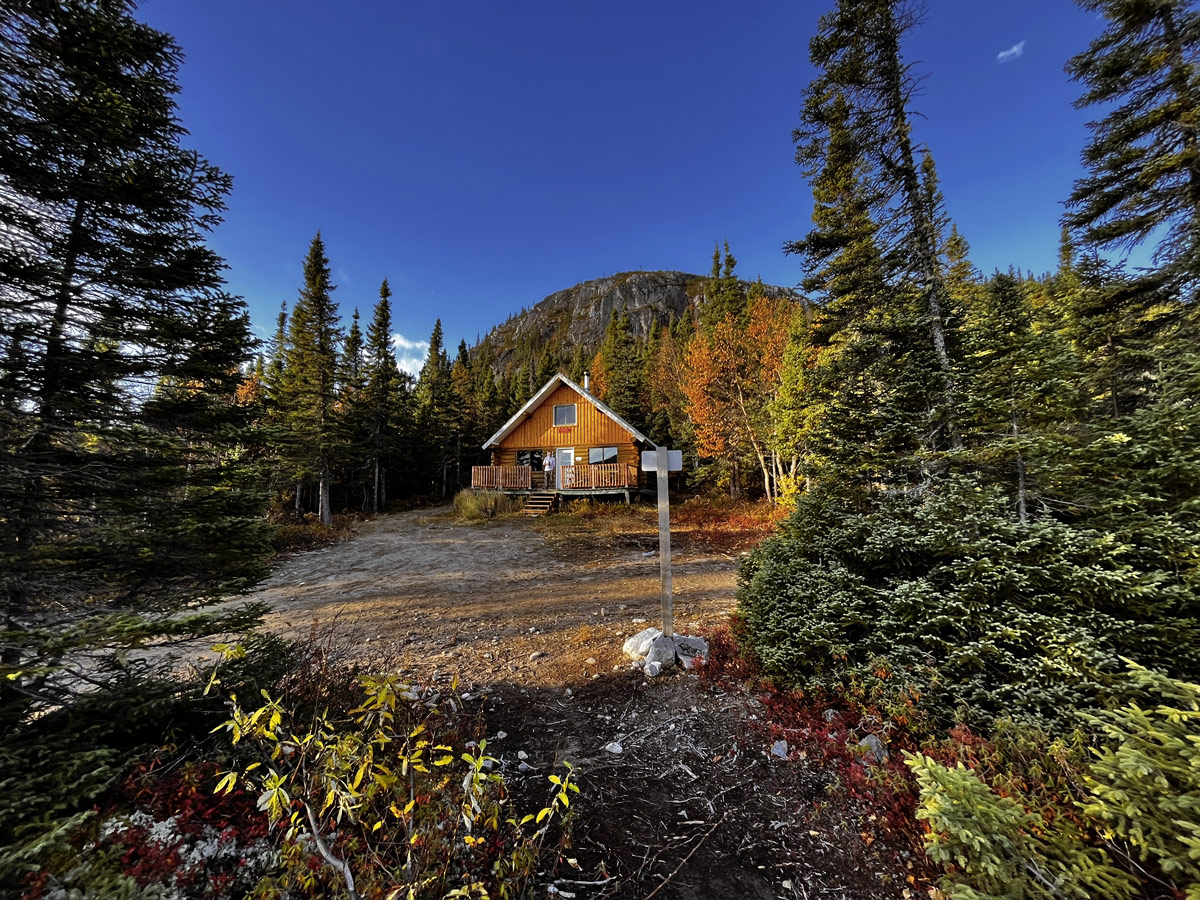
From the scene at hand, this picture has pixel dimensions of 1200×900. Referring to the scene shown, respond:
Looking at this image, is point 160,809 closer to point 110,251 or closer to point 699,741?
point 699,741

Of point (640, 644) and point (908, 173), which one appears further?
point (908, 173)

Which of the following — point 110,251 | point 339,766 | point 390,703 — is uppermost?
point 110,251

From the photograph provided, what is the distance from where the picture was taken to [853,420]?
549cm

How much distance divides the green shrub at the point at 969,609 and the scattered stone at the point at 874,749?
0.44 m

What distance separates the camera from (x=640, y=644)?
17.0 feet

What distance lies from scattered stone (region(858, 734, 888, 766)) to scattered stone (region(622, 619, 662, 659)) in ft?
7.82

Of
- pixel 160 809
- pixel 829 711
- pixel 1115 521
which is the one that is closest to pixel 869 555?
pixel 829 711

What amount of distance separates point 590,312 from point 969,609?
104 metres

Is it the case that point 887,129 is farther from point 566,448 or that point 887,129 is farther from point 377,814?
point 566,448

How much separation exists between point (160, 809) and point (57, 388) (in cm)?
303

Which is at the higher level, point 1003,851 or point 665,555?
point 665,555

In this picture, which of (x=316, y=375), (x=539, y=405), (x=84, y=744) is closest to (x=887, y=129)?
(x=84, y=744)

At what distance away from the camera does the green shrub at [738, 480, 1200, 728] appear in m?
2.87

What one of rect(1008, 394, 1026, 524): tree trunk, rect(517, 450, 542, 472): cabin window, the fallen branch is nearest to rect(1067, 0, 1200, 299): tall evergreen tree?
rect(1008, 394, 1026, 524): tree trunk
